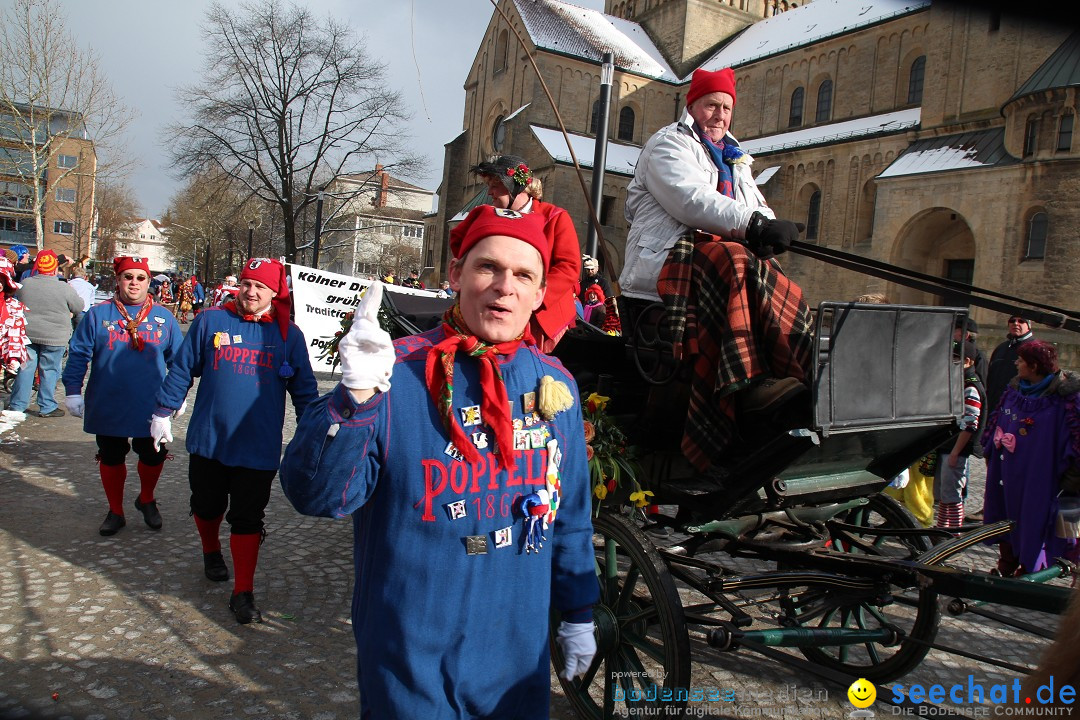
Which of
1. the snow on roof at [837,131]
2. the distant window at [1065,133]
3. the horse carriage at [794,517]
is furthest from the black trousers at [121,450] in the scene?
the snow on roof at [837,131]

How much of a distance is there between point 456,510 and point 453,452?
146 mm

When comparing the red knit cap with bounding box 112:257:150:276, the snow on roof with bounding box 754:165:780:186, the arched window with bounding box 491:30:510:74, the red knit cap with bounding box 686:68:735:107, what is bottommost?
the red knit cap with bounding box 112:257:150:276

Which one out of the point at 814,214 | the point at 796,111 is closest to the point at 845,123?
the point at 796,111

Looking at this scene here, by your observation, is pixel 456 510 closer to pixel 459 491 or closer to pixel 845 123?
pixel 459 491

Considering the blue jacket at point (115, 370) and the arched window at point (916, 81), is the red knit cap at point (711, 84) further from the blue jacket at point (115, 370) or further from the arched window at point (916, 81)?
the arched window at point (916, 81)

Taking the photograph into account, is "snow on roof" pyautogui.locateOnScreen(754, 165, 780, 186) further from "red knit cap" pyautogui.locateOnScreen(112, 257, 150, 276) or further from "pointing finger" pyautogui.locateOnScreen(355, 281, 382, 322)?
"pointing finger" pyautogui.locateOnScreen(355, 281, 382, 322)

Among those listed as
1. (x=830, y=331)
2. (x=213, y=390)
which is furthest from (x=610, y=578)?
(x=213, y=390)

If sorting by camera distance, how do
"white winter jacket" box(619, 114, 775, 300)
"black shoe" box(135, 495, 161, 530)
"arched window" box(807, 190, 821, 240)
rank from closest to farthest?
1. "white winter jacket" box(619, 114, 775, 300)
2. "black shoe" box(135, 495, 161, 530)
3. "arched window" box(807, 190, 821, 240)

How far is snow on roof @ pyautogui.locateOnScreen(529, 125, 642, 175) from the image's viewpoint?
36.2 meters

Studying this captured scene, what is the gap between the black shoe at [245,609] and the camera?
4098mm

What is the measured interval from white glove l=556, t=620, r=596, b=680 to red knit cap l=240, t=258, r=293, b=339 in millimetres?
3057

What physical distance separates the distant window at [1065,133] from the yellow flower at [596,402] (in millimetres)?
25338

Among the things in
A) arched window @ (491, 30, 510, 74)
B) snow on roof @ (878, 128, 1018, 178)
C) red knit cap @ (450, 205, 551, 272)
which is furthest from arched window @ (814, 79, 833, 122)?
red knit cap @ (450, 205, 551, 272)

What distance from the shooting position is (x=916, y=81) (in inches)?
1250
